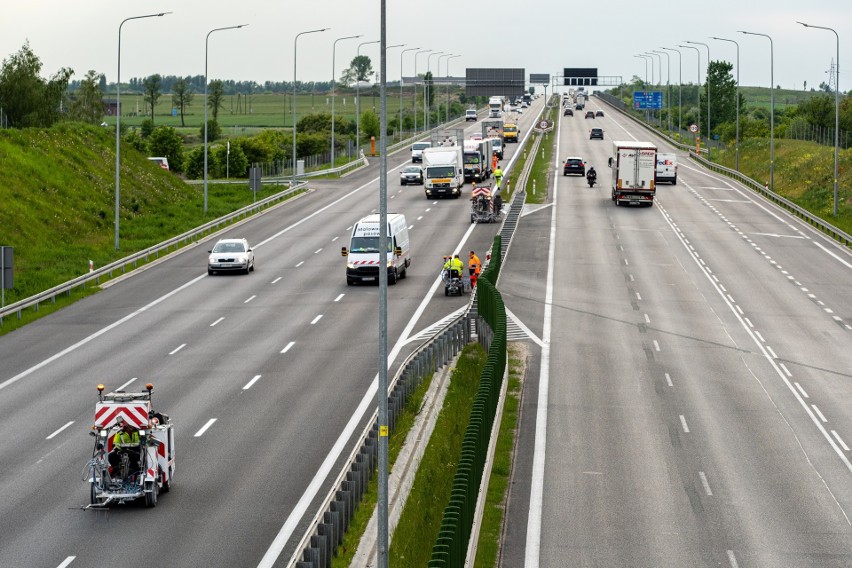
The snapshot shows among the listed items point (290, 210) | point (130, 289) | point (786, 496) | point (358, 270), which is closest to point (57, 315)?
point (130, 289)

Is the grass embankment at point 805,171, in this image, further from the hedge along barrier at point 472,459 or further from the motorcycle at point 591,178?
the hedge along barrier at point 472,459

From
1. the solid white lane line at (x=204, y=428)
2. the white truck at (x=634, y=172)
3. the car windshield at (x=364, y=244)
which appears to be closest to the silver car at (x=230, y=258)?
the car windshield at (x=364, y=244)

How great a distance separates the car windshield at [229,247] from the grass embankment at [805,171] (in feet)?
98.2

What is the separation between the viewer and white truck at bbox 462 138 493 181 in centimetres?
8844

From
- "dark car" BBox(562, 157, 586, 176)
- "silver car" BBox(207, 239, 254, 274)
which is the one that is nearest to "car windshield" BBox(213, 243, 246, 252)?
"silver car" BBox(207, 239, 254, 274)

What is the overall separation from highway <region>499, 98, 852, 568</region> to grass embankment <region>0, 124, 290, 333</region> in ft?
59.5

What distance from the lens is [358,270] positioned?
169 ft

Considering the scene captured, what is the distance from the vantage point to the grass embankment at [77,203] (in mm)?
57000

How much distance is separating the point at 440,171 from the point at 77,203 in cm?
2292

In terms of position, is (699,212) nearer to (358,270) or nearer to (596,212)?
(596,212)

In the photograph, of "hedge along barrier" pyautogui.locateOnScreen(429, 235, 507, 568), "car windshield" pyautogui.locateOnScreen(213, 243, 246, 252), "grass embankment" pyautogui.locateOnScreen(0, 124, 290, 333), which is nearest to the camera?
"hedge along barrier" pyautogui.locateOnScreen(429, 235, 507, 568)

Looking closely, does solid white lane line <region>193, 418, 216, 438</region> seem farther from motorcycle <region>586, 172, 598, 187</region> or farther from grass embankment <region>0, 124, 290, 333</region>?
motorcycle <region>586, 172, 598, 187</region>

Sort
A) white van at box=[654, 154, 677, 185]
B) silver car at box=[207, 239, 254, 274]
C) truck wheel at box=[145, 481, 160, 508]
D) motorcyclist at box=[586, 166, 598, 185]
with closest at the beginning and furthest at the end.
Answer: truck wheel at box=[145, 481, 160, 508] < silver car at box=[207, 239, 254, 274] < motorcyclist at box=[586, 166, 598, 185] < white van at box=[654, 154, 677, 185]

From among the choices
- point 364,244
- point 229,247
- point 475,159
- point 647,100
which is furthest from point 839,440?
point 647,100
